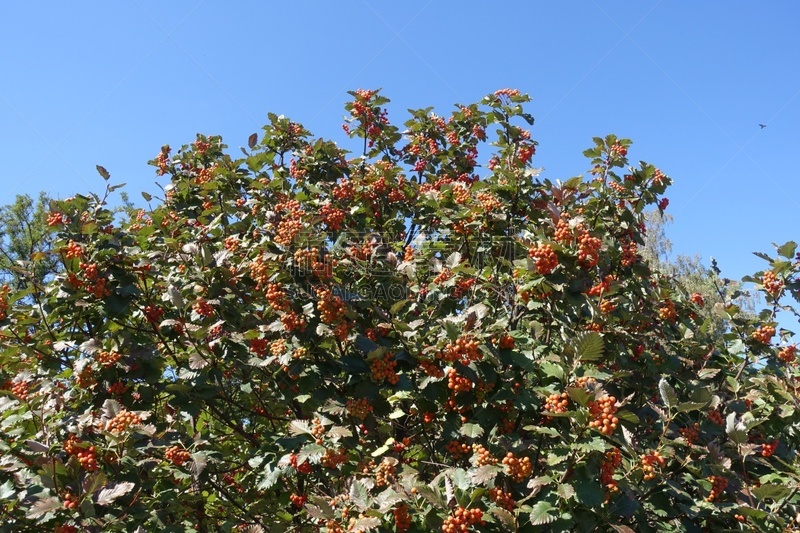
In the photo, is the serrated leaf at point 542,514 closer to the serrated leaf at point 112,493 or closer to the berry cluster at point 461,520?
the berry cluster at point 461,520

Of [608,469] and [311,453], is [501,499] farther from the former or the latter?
[311,453]

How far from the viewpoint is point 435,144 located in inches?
265

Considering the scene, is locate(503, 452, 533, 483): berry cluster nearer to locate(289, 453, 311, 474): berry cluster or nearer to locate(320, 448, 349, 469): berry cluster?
locate(320, 448, 349, 469): berry cluster

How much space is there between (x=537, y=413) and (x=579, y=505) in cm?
65

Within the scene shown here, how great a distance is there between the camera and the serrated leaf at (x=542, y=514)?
9.41ft

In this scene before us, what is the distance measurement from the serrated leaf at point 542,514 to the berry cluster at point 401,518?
2.14 feet

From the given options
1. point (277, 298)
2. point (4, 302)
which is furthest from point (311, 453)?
point (4, 302)

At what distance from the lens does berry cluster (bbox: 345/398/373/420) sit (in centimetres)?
356

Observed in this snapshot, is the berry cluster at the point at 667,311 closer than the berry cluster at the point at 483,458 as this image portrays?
No

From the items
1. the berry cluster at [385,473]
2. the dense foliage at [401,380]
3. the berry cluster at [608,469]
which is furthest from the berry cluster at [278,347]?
the berry cluster at [608,469]

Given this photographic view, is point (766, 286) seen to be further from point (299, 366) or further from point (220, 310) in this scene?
point (220, 310)

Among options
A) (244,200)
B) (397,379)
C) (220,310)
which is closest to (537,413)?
(397,379)

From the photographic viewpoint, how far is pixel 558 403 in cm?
298

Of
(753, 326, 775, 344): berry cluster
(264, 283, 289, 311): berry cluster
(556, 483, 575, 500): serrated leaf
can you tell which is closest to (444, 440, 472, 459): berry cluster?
(556, 483, 575, 500): serrated leaf
